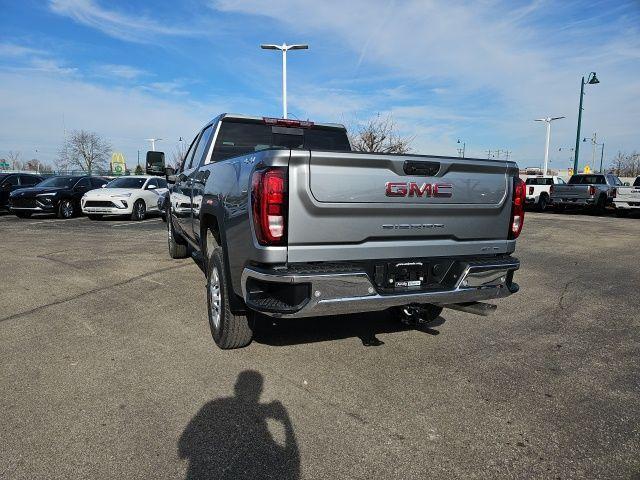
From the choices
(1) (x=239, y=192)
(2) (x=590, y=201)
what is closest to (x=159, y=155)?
(1) (x=239, y=192)

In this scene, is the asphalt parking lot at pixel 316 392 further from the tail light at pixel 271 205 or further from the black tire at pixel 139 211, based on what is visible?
the black tire at pixel 139 211

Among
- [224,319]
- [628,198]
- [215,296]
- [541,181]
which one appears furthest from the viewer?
[541,181]

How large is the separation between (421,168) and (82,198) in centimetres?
1495

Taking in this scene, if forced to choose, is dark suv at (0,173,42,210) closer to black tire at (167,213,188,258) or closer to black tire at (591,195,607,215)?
black tire at (167,213,188,258)

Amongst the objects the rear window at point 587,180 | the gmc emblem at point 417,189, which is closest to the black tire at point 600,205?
the rear window at point 587,180

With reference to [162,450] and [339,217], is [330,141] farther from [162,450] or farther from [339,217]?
[162,450]

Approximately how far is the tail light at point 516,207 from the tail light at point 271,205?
6.48 feet

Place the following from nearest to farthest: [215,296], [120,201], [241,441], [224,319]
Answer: [241,441], [224,319], [215,296], [120,201]

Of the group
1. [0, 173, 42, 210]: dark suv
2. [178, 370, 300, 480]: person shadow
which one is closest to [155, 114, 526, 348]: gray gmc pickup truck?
[178, 370, 300, 480]: person shadow

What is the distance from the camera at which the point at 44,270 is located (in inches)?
280

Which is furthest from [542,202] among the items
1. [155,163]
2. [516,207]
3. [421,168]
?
[421,168]

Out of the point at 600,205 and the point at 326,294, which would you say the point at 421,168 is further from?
the point at 600,205

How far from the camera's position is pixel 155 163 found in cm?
702

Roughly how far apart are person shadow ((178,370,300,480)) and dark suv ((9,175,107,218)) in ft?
50.4
